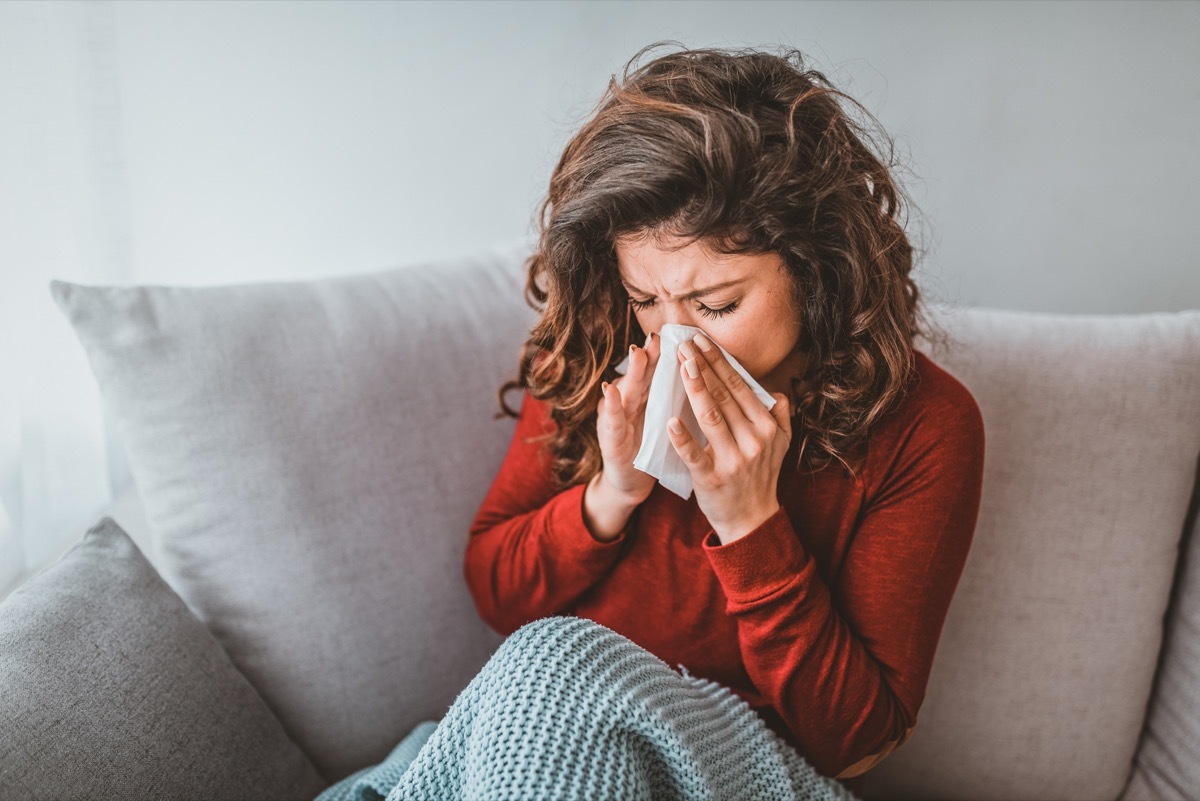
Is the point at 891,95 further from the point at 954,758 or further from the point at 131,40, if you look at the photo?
the point at 131,40

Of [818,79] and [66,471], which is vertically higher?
[818,79]

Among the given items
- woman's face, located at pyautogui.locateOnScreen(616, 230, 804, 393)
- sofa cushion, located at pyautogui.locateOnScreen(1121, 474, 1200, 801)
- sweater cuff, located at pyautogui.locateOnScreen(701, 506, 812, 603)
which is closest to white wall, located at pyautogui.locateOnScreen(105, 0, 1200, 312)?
sofa cushion, located at pyautogui.locateOnScreen(1121, 474, 1200, 801)

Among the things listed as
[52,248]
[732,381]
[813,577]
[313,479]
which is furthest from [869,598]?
[52,248]

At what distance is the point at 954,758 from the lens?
107 centimetres

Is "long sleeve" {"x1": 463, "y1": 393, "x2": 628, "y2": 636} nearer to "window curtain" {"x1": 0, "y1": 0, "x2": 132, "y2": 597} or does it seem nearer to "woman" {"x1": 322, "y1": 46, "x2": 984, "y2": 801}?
"woman" {"x1": 322, "y1": 46, "x2": 984, "y2": 801}

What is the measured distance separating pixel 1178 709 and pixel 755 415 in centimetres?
70

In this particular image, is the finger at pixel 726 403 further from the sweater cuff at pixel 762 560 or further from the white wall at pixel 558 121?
the white wall at pixel 558 121

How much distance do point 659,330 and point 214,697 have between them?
0.62 m

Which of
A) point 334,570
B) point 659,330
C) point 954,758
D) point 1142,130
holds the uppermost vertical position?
point 1142,130

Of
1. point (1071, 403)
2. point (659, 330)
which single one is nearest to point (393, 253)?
point (659, 330)

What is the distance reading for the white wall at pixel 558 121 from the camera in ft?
3.91

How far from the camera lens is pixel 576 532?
98cm

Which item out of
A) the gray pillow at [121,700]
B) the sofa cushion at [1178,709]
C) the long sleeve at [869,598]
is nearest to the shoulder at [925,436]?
the long sleeve at [869,598]

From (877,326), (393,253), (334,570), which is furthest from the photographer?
(393,253)
